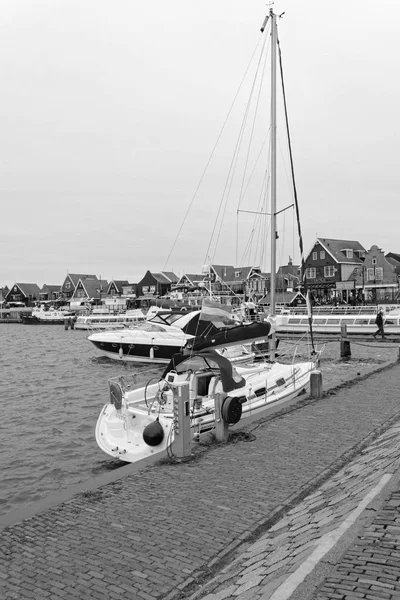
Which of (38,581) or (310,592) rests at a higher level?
(310,592)

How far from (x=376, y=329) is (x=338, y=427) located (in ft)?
118

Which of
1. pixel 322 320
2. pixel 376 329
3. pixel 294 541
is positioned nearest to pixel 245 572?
pixel 294 541

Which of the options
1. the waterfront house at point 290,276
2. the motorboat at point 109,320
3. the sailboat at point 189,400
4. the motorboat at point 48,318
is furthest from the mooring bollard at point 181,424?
the motorboat at point 48,318

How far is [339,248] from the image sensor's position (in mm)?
81062

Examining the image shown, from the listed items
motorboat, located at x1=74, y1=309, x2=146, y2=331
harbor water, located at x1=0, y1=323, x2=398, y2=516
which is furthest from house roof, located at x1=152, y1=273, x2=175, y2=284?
harbor water, located at x1=0, y1=323, x2=398, y2=516

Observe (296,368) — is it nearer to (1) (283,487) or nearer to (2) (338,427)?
(2) (338,427)

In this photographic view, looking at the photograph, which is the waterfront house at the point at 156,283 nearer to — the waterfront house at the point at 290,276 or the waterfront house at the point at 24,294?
the waterfront house at the point at 290,276

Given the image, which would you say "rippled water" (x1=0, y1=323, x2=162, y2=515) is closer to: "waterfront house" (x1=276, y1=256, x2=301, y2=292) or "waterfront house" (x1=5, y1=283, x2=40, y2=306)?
"waterfront house" (x1=276, y1=256, x2=301, y2=292)

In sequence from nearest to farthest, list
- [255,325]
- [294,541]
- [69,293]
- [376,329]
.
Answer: [294,541], [255,325], [376,329], [69,293]

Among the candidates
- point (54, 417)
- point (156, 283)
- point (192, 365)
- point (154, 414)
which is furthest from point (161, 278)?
point (154, 414)

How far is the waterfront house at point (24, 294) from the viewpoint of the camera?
6225 inches

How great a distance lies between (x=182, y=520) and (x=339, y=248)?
7849 centimetres

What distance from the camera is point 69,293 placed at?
5768 inches

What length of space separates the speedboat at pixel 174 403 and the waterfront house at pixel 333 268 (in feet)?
213
